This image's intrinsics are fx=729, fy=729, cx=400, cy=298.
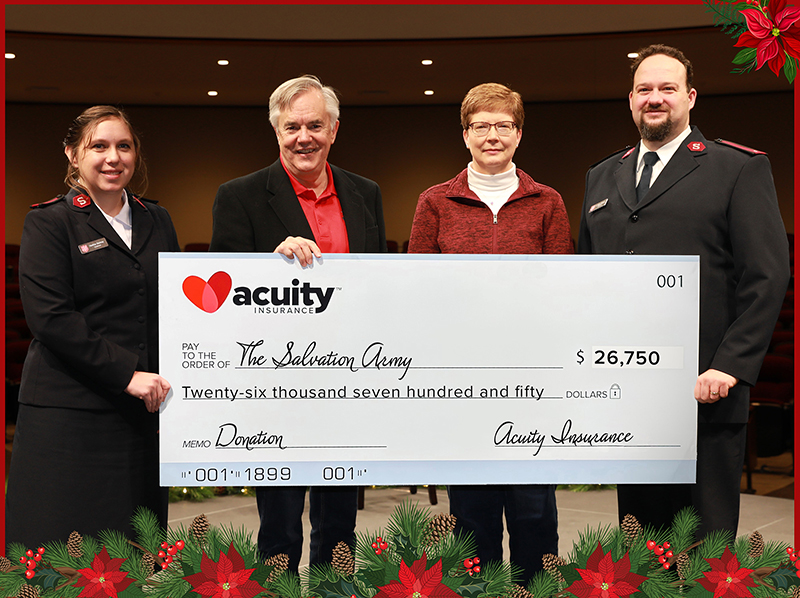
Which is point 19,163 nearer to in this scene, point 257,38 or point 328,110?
point 257,38

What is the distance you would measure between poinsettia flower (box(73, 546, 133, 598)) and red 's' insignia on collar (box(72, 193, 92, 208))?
94 centimetres

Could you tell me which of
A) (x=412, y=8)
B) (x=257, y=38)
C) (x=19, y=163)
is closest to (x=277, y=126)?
(x=412, y=8)

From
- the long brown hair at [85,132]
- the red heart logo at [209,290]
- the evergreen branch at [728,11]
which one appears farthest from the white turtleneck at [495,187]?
the long brown hair at [85,132]

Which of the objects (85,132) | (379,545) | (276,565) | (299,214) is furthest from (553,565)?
(85,132)

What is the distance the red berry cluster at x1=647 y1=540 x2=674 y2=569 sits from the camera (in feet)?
6.11

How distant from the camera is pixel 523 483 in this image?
198 centimetres

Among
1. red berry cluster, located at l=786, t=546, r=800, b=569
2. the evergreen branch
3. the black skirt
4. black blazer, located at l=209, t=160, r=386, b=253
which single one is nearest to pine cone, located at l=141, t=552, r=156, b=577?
the black skirt

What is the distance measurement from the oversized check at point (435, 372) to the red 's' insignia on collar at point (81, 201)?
0.47m

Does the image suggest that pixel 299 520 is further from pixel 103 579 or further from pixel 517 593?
pixel 517 593

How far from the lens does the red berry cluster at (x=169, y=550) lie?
1852mm

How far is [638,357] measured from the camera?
1968mm

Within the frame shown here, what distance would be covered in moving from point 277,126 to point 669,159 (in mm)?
1144

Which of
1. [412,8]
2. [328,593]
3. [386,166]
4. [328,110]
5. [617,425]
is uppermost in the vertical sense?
[412,8]

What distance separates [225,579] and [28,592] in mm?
492
